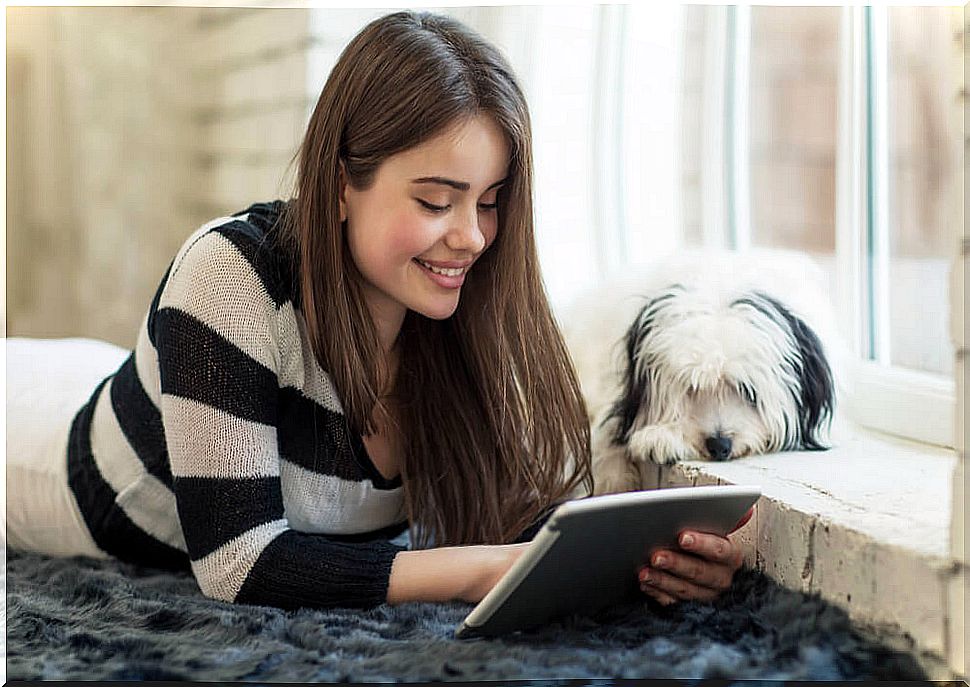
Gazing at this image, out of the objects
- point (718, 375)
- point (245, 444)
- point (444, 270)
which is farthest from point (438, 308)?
point (718, 375)

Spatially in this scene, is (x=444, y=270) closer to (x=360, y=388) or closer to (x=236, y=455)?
(x=360, y=388)

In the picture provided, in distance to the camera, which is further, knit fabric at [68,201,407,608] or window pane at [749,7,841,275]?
window pane at [749,7,841,275]

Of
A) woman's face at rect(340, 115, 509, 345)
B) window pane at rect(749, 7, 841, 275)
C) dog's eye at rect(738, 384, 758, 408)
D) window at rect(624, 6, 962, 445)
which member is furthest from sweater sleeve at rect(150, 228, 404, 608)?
window pane at rect(749, 7, 841, 275)

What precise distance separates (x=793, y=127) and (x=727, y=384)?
1.08m

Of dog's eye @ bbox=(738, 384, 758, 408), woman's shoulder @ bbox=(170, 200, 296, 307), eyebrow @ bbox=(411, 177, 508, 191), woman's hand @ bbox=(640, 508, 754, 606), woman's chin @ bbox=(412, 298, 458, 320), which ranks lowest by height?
woman's hand @ bbox=(640, 508, 754, 606)

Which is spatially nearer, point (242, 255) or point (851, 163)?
point (242, 255)

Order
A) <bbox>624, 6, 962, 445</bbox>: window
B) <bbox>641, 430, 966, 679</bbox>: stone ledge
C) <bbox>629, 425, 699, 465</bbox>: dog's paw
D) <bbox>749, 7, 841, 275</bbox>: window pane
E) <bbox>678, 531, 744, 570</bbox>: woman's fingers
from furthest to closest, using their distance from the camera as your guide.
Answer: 1. <bbox>749, 7, 841, 275</bbox>: window pane
2. <bbox>624, 6, 962, 445</bbox>: window
3. <bbox>629, 425, 699, 465</bbox>: dog's paw
4. <bbox>678, 531, 744, 570</bbox>: woman's fingers
5. <bbox>641, 430, 966, 679</bbox>: stone ledge

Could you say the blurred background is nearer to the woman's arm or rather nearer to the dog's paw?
the dog's paw

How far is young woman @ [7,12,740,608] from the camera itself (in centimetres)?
122

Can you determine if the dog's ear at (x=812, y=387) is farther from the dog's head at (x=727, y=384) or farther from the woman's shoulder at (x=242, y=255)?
the woman's shoulder at (x=242, y=255)

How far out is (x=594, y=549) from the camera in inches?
40.7

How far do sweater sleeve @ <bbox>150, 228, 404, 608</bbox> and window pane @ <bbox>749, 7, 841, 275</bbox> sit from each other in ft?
4.25

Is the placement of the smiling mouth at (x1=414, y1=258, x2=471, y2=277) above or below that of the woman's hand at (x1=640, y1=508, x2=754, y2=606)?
above

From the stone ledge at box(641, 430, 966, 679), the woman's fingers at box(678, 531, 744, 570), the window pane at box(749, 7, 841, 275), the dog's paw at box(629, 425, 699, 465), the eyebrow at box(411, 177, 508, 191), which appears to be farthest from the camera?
the window pane at box(749, 7, 841, 275)
